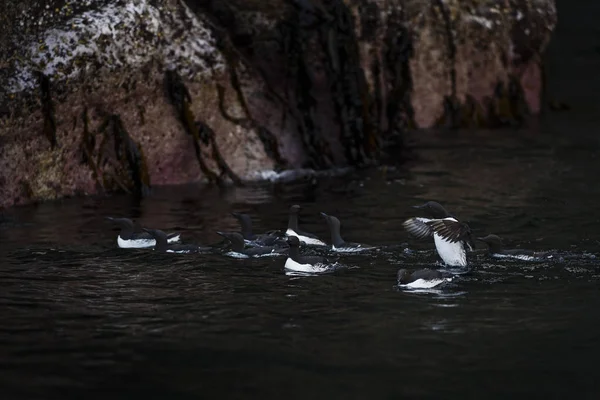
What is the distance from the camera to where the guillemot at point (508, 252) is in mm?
16922

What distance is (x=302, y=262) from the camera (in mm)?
16297

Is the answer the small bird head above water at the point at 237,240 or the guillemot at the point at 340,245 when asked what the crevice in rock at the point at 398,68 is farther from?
the small bird head above water at the point at 237,240

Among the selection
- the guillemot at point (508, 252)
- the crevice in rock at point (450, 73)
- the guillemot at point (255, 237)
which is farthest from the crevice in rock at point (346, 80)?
the guillemot at point (508, 252)

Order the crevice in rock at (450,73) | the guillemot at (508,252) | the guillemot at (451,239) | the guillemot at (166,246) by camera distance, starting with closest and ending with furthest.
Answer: the guillemot at (451,239), the guillemot at (508,252), the guillemot at (166,246), the crevice in rock at (450,73)

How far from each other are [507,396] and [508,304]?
3.41 meters

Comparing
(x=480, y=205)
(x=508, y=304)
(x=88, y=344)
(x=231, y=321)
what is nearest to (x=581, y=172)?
(x=480, y=205)

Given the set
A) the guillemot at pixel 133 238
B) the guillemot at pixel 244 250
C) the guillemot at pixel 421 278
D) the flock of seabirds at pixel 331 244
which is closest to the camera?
the guillemot at pixel 421 278

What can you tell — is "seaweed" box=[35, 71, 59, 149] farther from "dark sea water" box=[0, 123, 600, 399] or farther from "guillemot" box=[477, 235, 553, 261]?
"guillemot" box=[477, 235, 553, 261]

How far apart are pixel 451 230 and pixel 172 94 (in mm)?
10021

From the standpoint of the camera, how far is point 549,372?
38.8 ft

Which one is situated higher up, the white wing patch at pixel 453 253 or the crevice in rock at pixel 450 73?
the crevice in rock at pixel 450 73

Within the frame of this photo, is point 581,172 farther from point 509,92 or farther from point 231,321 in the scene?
point 231,321

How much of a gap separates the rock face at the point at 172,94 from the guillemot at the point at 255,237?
5.37 m

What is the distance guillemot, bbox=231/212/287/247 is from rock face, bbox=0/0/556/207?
5368 millimetres
